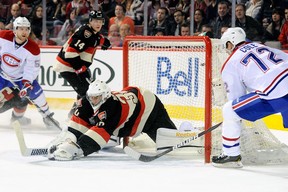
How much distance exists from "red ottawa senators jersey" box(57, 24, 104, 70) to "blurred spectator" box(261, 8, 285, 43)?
1742 millimetres

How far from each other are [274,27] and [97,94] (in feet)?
9.47

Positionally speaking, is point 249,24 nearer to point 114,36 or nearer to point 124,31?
point 124,31

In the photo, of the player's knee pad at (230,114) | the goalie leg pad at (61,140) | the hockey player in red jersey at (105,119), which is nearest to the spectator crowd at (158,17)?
the hockey player in red jersey at (105,119)

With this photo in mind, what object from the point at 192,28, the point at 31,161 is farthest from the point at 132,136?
the point at 192,28

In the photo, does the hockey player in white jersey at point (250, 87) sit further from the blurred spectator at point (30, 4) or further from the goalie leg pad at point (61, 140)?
the blurred spectator at point (30, 4)

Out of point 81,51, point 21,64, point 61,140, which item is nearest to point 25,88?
point 21,64

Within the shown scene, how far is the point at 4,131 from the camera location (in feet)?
22.0

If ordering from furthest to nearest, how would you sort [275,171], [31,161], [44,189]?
[31,161]
[275,171]
[44,189]

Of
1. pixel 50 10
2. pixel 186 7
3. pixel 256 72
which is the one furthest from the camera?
pixel 50 10

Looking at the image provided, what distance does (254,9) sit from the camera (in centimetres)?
725

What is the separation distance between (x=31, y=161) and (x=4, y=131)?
1899 millimetres

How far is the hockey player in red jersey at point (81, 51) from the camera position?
6.07 meters

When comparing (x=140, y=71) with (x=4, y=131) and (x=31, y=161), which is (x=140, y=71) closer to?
(x=31, y=161)

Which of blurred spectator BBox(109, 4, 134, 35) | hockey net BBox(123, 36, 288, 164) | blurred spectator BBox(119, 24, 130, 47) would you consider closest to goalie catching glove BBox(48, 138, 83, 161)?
hockey net BBox(123, 36, 288, 164)
